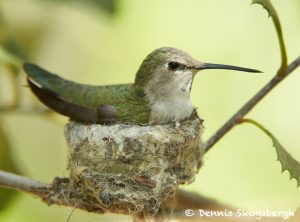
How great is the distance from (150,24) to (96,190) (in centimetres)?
131

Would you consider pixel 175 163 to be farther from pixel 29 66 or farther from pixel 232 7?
pixel 232 7

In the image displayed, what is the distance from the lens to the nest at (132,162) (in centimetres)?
222

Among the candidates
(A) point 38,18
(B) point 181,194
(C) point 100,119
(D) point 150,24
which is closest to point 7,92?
(A) point 38,18

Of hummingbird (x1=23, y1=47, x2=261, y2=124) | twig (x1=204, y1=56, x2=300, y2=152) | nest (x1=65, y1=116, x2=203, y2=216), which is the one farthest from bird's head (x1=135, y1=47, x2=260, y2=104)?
twig (x1=204, y1=56, x2=300, y2=152)

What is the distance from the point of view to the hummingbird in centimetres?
240

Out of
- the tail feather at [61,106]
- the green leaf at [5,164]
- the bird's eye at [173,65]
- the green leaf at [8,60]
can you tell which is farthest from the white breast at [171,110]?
the green leaf at [5,164]

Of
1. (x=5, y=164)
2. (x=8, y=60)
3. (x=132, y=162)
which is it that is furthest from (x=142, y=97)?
(x=5, y=164)

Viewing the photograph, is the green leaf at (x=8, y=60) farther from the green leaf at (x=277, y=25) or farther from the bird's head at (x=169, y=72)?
the green leaf at (x=277, y=25)

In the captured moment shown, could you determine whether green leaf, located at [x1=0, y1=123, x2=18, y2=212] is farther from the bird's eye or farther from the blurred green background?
the bird's eye

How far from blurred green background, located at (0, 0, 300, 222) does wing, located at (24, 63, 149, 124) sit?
0.38m

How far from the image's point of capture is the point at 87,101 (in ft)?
8.11

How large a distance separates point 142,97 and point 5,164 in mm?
662

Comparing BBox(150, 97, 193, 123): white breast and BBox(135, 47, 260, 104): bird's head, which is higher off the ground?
BBox(135, 47, 260, 104): bird's head

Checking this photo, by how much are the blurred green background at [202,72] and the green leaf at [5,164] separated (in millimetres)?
33
